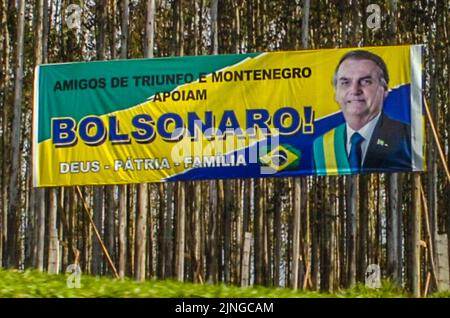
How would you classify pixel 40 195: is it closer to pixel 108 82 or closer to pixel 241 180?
pixel 108 82

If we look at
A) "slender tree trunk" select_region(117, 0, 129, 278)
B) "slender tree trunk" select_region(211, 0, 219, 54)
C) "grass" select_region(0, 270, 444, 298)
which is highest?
"slender tree trunk" select_region(211, 0, 219, 54)

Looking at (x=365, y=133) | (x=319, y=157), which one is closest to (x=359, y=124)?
(x=365, y=133)

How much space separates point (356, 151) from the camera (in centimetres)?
1603

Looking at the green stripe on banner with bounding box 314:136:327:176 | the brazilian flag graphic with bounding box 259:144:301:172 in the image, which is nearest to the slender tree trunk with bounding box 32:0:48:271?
the brazilian flag graphic with bounding box 259:144:301:172

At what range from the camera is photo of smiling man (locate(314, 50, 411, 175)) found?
15.9 meters

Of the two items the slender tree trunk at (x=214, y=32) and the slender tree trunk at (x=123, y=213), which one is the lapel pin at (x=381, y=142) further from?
the slender tree trunk at (x=214, y=32)

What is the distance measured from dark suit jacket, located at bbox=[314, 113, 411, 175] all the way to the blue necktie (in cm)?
9

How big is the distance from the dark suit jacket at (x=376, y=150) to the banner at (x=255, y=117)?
0.7 inches

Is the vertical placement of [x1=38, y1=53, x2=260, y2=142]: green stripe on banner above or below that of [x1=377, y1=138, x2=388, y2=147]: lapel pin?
above

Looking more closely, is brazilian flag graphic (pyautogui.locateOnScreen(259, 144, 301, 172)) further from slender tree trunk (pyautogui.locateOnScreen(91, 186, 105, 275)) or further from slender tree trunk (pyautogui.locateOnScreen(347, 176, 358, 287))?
slender tree trunk (pyautogui.locateOnScreen(91, 186, 105, 275))

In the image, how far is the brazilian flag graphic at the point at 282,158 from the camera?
16.0 metres

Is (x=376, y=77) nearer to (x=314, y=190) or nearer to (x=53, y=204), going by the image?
(x=53, y=204)

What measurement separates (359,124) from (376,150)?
518mm

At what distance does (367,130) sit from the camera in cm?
1598
